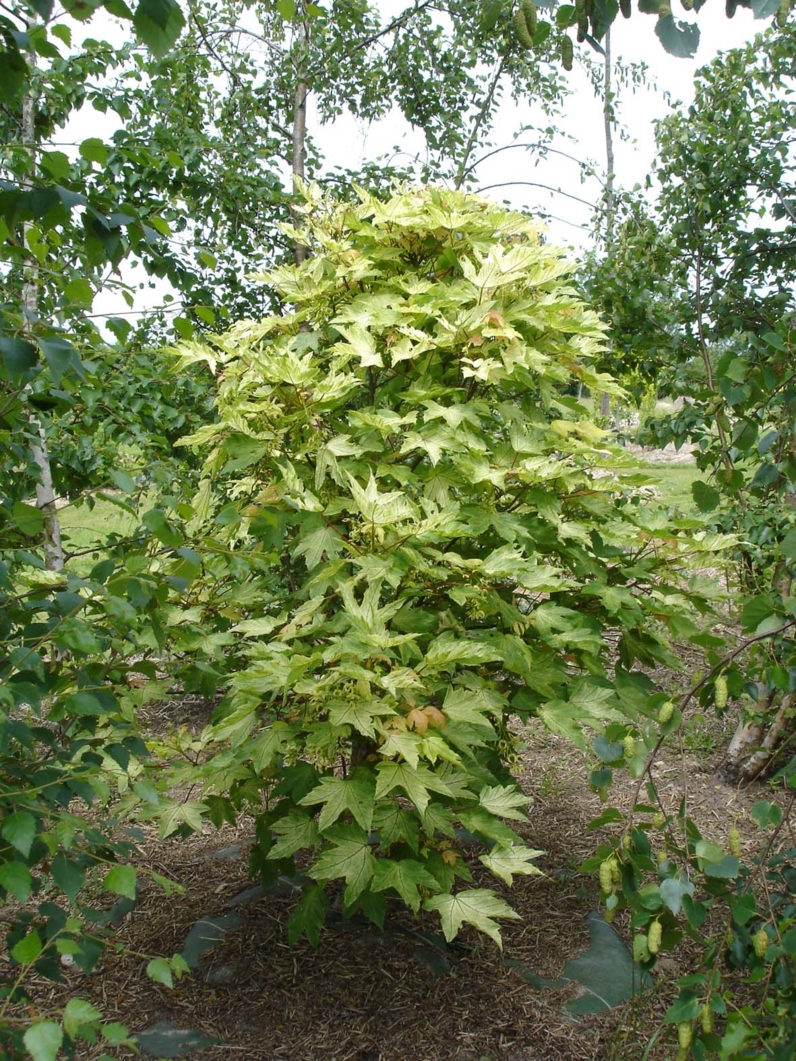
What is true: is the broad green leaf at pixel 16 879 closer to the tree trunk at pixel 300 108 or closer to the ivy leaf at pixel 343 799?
the ivy leaf at pixel 343 799

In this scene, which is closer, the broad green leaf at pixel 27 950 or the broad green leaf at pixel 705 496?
the broad green leaf at pixel 27 950

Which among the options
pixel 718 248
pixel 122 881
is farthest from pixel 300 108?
pixel 122 881

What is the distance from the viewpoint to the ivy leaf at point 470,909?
192 cm

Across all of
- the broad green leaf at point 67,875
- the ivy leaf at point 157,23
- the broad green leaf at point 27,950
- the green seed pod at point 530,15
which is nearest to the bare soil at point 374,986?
the broad green leaf at point 67,875

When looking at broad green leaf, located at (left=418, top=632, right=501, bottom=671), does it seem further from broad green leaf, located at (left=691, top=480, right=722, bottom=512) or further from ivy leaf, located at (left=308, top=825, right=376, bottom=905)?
broad green leaf, located at (left=691, top=480, right=722, bottom=512)

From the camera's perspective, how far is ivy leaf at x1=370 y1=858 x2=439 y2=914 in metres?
1.98

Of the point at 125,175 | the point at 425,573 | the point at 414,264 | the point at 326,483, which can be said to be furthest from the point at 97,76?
the point at 425,573

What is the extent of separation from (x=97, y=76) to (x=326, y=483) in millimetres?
2324

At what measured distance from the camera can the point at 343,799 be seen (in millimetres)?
1987

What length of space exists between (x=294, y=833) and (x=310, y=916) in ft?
0.77

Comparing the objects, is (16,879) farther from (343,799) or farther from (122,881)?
(343,799)

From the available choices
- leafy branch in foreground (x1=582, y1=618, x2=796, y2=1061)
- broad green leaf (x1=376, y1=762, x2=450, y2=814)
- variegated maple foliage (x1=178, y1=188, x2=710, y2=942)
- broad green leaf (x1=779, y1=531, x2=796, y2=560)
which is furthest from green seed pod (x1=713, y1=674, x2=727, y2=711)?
broad green leaf (x1=376, y1=762, x2=450, y2=814)

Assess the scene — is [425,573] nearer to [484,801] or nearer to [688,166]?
[484,801]

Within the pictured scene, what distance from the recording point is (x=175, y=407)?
3.93 metres
